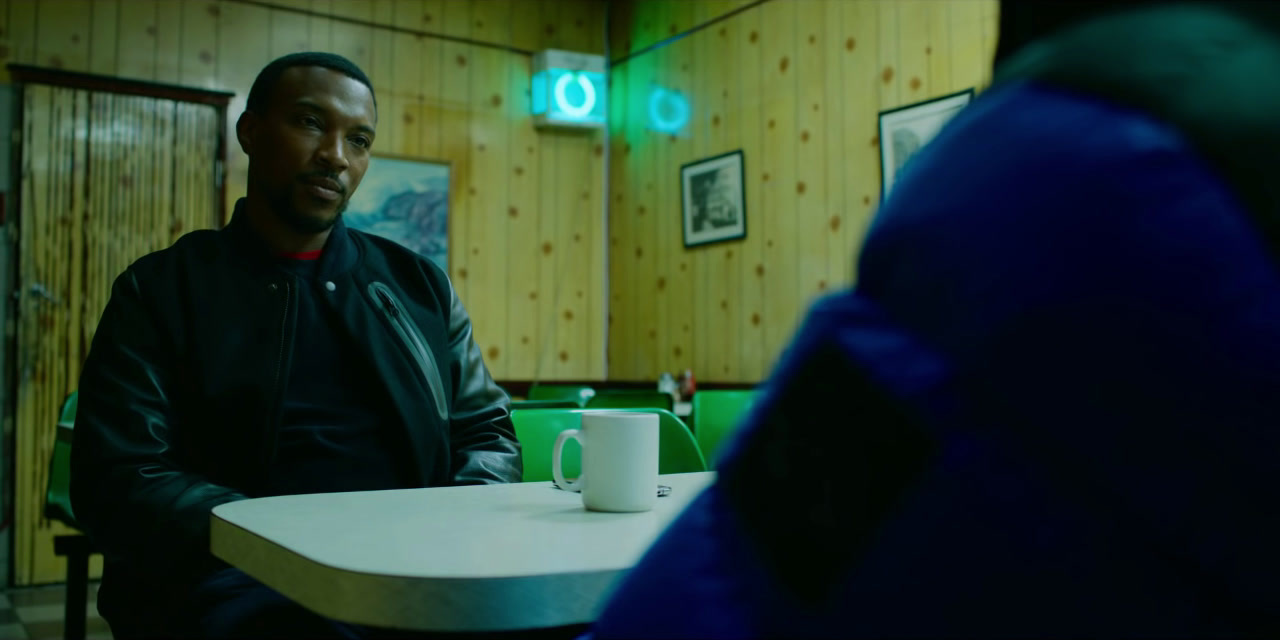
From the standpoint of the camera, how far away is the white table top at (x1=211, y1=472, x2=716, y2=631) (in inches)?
27.1

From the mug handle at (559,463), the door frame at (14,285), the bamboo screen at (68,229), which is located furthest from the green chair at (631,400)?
the door frame at (14,285)

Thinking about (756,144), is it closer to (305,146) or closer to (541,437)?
(541,437)

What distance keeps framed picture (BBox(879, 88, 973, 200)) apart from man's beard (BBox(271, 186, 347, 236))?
279cm

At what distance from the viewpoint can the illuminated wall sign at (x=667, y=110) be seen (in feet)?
18.3

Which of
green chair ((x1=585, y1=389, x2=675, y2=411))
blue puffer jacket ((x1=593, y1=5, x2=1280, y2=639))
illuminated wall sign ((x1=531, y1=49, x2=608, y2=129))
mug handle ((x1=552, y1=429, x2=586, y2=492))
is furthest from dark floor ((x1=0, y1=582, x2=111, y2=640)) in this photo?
blue puffer jacket ((x1=593, y1=5, x2=1280, y2=639))

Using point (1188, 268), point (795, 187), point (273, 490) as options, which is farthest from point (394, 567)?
point (795, 187)

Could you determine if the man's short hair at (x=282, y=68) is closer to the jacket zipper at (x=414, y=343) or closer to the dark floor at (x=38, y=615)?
the jacket zipper at (x=414, y=343)

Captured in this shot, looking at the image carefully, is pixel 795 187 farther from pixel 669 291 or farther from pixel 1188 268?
pixel 1188 268

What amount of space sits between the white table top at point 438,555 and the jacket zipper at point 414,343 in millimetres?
521

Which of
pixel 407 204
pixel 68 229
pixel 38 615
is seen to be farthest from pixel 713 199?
pixel 38 615

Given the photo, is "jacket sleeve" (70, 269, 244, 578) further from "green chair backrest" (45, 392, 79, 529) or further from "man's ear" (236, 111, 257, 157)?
"green chair backrest" (45, 392, 79, 529)

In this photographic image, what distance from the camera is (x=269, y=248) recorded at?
172 cm

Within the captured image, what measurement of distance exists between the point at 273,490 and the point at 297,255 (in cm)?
44

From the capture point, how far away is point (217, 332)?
1520 mm
